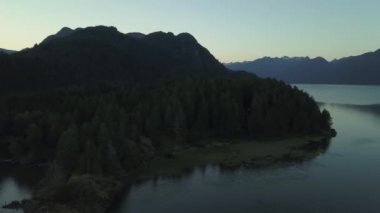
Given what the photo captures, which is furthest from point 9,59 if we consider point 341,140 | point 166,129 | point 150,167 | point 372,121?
point 372,121

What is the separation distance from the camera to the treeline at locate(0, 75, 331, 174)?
285 ft

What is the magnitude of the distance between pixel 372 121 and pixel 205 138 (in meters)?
80.1

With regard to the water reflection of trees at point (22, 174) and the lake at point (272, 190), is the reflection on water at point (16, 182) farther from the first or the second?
the lake at point (272, 190)

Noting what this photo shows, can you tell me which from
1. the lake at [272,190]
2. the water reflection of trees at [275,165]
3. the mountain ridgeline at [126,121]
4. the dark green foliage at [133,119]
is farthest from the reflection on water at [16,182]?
the water reflection of trees at [275,165]

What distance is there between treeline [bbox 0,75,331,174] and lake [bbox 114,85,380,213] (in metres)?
12.5

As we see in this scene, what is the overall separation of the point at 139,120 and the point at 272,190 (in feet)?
153

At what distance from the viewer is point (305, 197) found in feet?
243

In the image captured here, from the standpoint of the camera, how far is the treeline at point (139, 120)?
3415 inches

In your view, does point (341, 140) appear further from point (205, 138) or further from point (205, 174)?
point (205, 174)

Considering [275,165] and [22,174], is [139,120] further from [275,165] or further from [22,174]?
[275,165]

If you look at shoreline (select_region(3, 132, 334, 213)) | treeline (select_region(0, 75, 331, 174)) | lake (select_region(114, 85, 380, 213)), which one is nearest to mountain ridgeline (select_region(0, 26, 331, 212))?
treeline (select_region(0, 75, 331, 174))

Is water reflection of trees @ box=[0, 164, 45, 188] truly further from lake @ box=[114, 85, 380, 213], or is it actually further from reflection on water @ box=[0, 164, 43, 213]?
lake @ box=[114, 85, 380, 213]

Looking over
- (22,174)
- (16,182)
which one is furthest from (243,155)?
(16,182)

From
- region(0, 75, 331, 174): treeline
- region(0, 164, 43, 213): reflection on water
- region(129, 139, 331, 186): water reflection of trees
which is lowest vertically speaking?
region(0, 164, 43, 213): reflection on water
